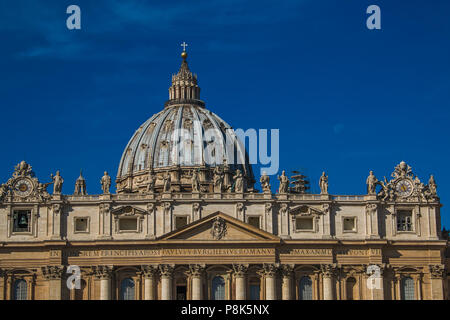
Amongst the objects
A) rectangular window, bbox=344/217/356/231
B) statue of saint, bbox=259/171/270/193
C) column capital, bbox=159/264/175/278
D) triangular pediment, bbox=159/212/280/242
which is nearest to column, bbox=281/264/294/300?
triangular pediment, bbox=159/212/280/242

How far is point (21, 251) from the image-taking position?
121 meters

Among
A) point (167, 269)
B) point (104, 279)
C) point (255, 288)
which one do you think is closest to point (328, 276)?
point (255, 288)

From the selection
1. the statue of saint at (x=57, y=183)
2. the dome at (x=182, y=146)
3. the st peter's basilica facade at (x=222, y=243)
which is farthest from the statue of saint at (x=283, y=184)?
the dome at (x=182, y=146)

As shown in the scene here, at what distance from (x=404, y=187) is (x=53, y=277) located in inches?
1479

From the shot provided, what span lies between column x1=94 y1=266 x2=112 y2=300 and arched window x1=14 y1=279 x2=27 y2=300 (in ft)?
24.8

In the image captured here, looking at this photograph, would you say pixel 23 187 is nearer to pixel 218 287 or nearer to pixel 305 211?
pixel 218 287

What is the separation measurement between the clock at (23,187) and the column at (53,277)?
833cm

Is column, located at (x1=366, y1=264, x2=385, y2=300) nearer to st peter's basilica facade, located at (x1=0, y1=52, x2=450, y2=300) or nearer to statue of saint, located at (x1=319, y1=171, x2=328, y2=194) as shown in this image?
st peter's basilica facade, located at (x1=0, y1=52, x2=450, y2=300)

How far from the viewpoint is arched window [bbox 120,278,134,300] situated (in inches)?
4727

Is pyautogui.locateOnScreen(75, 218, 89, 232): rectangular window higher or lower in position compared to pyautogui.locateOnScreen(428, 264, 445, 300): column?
higher

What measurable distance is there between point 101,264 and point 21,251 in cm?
846
